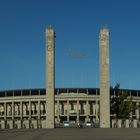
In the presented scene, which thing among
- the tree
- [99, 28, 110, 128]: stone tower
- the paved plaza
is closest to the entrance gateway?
[99, 28, 110, 128]: stone tower

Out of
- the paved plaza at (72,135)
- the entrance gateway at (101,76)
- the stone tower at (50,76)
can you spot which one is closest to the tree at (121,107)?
the entrance gateway at (101,76)

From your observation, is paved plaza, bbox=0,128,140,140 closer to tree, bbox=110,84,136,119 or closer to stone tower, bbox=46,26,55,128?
stone tower, bbox=46,26,55,128

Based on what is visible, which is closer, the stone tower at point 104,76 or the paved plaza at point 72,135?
the paved plaza at point 72,135

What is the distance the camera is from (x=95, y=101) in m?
133

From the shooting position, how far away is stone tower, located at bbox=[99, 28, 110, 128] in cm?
7712

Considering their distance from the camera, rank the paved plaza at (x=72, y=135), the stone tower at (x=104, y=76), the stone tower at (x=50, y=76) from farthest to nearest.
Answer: the stone tower at (x=50, y=76), the stone tower at (x=104, y=76), the paved plaza at (x=72, y=135)

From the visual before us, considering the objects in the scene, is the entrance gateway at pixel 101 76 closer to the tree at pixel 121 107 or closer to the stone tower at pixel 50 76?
the stone tower at pixel 50 76

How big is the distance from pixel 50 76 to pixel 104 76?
9228 mm

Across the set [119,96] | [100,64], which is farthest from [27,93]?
[100,64]

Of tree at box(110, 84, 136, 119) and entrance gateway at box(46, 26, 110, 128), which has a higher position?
entrance gateway at box(46, 26, 110, 128)

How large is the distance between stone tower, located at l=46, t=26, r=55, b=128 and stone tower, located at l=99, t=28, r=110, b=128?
830 cm

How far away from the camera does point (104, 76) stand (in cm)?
7819

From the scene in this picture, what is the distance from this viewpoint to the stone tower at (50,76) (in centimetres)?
7794

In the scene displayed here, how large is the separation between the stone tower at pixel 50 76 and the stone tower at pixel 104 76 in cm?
830
